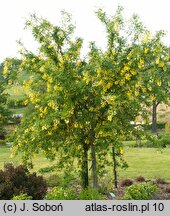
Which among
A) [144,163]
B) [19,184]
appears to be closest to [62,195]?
[19,184]

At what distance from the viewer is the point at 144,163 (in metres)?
28.9

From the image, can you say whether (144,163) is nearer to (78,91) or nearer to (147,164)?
(147,164)

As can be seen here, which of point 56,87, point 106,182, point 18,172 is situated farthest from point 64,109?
point 106,182

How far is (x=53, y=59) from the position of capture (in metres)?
15.0

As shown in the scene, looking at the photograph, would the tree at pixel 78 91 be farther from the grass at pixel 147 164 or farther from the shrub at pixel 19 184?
the grass at pixel 147 164

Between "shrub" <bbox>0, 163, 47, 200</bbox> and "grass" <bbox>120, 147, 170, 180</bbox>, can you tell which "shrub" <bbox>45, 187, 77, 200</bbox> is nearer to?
"shrub" <bbox>0, 163, 47, 200</bbox>

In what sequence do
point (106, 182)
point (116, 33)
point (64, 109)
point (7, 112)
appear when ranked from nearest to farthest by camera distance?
point (64, 109) → point (116, 33) → point (106, 182) → point (7, 112)

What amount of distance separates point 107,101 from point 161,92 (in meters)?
2.08

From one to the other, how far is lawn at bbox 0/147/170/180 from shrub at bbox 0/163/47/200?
7.12 metres

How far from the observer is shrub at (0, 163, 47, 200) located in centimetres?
1465

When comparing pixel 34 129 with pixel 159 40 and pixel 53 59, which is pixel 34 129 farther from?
pixel 159 40

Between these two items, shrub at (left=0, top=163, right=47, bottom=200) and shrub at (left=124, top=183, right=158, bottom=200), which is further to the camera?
shrub at (left=124, top=183, right=158, bottom=200)

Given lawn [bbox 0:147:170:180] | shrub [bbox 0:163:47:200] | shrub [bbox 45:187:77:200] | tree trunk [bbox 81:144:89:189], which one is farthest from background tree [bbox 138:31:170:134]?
lawn [bbox 0:147:170:180]

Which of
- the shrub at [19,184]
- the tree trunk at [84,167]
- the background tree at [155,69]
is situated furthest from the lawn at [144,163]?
the shrub at [19,184]
